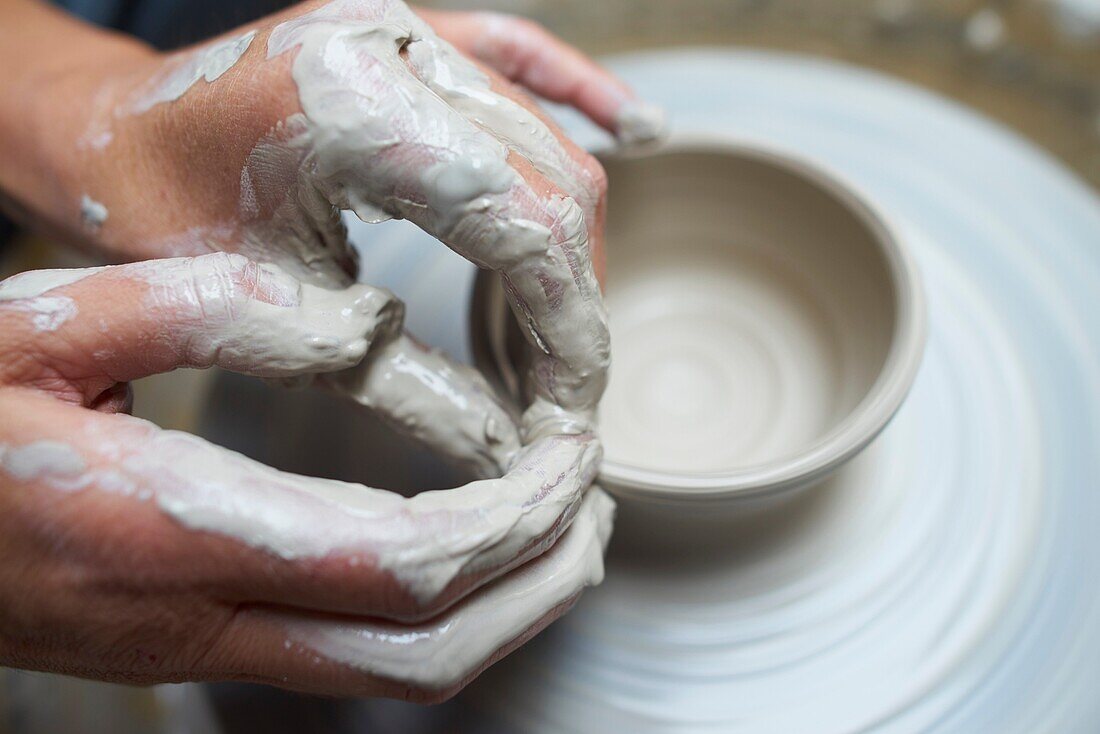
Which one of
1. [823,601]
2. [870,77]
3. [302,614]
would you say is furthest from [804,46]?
[302,614]

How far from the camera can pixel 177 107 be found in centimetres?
78

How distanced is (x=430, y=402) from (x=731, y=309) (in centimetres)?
61

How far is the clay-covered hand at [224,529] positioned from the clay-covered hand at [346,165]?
7 cm

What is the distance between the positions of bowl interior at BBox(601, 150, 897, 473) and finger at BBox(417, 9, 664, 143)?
0.16ft

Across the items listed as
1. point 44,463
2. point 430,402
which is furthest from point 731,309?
point 44,463

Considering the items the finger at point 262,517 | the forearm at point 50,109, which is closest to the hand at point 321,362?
the finger at point 262,517

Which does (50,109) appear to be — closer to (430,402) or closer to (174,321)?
(174,321)

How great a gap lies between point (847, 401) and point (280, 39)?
30.0 inches

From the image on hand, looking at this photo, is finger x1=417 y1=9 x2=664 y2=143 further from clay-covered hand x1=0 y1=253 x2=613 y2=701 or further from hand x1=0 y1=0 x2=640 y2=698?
clay-covered hand x1=0 y1=253 x2=613 y2=701

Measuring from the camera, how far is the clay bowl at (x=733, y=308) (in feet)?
3.19

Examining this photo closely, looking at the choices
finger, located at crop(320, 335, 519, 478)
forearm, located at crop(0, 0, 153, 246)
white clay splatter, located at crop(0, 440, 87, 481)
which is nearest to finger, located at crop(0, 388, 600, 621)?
white clay splatter, located at crop(0, 440, 87, 481)

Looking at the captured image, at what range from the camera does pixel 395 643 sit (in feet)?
2.31

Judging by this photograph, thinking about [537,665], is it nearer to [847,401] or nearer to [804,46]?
[847,401]

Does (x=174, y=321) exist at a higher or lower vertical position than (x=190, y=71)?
lower
